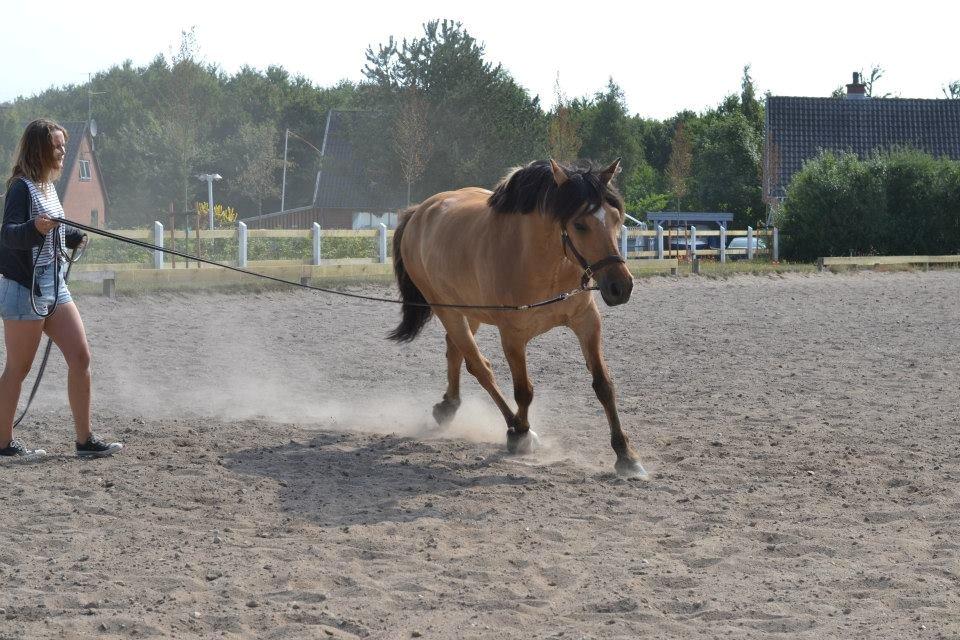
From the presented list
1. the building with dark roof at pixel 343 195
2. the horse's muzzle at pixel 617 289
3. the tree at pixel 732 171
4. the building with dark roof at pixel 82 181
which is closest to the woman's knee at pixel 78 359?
the horse's muzzle at pixel 617 289

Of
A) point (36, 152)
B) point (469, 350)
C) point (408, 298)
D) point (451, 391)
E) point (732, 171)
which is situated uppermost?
point (732, 171)

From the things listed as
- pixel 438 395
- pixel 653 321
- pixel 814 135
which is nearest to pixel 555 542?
pixel 438 395

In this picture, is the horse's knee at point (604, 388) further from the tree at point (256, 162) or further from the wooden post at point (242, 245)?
the tree at point (256, 162)

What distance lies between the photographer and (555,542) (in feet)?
16.3

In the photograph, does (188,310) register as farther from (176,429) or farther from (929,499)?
(929,499)

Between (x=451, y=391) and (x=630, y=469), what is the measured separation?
7.55 feet

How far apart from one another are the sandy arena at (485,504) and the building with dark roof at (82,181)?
45.7 metres

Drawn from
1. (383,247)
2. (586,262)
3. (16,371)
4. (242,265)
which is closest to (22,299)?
(16,371)

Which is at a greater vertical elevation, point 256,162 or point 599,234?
point 256,162

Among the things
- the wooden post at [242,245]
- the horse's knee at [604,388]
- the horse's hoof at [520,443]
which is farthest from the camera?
the wooden post at [242,245]

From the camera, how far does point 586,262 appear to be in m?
6.30

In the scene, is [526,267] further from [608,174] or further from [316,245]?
[316,245]

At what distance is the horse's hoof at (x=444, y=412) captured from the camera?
817cm

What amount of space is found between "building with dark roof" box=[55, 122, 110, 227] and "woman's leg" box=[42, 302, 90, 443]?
4889 cm
